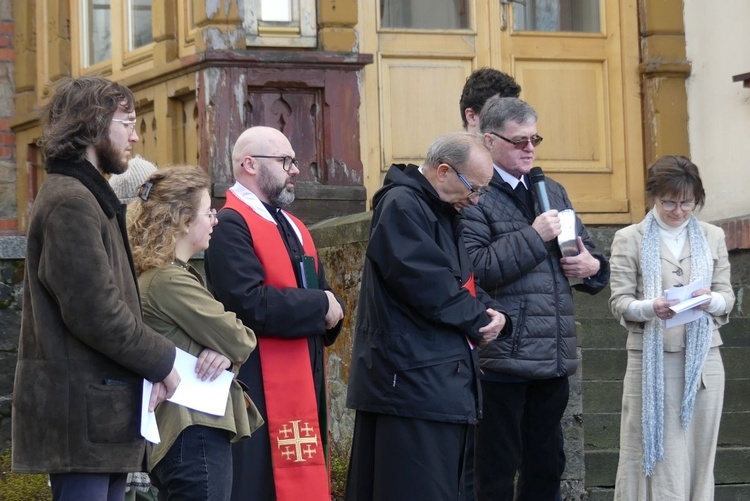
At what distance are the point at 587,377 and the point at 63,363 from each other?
464 cm

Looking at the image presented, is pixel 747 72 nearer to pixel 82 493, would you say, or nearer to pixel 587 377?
pixel 587 377

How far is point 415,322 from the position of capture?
5273 millimetres

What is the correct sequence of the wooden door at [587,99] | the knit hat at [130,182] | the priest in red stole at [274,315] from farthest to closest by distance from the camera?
the wooden door at [587,99]
the knit hat at [130,182]
the priest in red stole at [274,315]

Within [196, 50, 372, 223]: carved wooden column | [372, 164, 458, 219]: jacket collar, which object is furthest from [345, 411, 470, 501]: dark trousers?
[196, 50, 372, 223]: carved wooden column

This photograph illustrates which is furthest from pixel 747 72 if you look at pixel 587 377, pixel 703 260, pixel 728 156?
pixel 703 260

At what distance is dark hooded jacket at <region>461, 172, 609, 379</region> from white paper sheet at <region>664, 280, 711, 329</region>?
69 centimetres

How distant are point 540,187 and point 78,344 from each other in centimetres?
245

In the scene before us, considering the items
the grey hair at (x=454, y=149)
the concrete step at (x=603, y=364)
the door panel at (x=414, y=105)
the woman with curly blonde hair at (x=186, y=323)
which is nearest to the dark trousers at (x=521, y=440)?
the grey hair at (x=454, y=149)

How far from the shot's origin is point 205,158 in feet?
29.6

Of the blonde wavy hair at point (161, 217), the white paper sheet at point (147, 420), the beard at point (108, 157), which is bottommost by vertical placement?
the white paper sheet at point (147, 420)

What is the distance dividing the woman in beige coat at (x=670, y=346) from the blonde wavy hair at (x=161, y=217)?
8.19ft

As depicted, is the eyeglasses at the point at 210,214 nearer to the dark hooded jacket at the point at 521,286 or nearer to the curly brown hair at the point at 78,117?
the curly brown hair at the point at 78,117

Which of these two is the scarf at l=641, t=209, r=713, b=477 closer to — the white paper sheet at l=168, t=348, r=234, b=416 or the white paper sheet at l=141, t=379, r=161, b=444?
the white paper sheet at l=168, t=348, r=234, b=416

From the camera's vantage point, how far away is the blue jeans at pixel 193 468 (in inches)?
184
